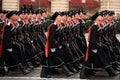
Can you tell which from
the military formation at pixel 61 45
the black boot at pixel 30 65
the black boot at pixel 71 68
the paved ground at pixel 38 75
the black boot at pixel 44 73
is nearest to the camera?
the military formation at pixel 61 45

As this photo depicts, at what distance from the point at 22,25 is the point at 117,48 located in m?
2.94

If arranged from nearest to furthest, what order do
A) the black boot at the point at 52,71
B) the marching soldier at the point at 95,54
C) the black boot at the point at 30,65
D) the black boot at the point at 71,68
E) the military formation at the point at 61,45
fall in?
the marching soldier at the point at 95,54 → the military formation at the point at 61,45 → the black boot at the point at 52,71 → the black boot at the point at 71,68 → the black boot at the point at 30,65

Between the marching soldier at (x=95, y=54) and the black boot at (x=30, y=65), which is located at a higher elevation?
the marching soldier at (x=95, y=54)

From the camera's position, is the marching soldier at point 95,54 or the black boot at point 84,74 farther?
the black boot at point 84,74

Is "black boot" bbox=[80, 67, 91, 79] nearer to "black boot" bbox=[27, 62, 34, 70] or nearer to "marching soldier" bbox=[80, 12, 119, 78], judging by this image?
"marching soldier" bbox=[80, 12, 119, 78]

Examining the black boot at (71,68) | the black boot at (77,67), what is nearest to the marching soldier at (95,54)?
the black boot at (71,68)

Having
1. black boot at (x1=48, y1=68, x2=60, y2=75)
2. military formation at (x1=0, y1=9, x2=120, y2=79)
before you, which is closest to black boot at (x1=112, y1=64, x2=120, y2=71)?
military formation at (x1=0, y1=9, x2=120, y2=79)

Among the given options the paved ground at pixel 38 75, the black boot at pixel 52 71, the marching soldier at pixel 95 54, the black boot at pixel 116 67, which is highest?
the marching soldier at pixel 95 54

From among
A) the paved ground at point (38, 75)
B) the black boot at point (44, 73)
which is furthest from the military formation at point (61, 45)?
the paved ground at point (38, 75)

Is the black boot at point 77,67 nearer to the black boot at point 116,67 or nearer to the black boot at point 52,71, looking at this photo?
the black boot at point 52,71

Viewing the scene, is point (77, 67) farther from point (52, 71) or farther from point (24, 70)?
point (24, 70)

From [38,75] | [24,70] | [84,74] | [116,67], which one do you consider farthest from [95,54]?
[24,70]

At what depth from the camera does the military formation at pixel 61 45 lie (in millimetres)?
14812

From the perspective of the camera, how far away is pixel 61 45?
50.3ft
